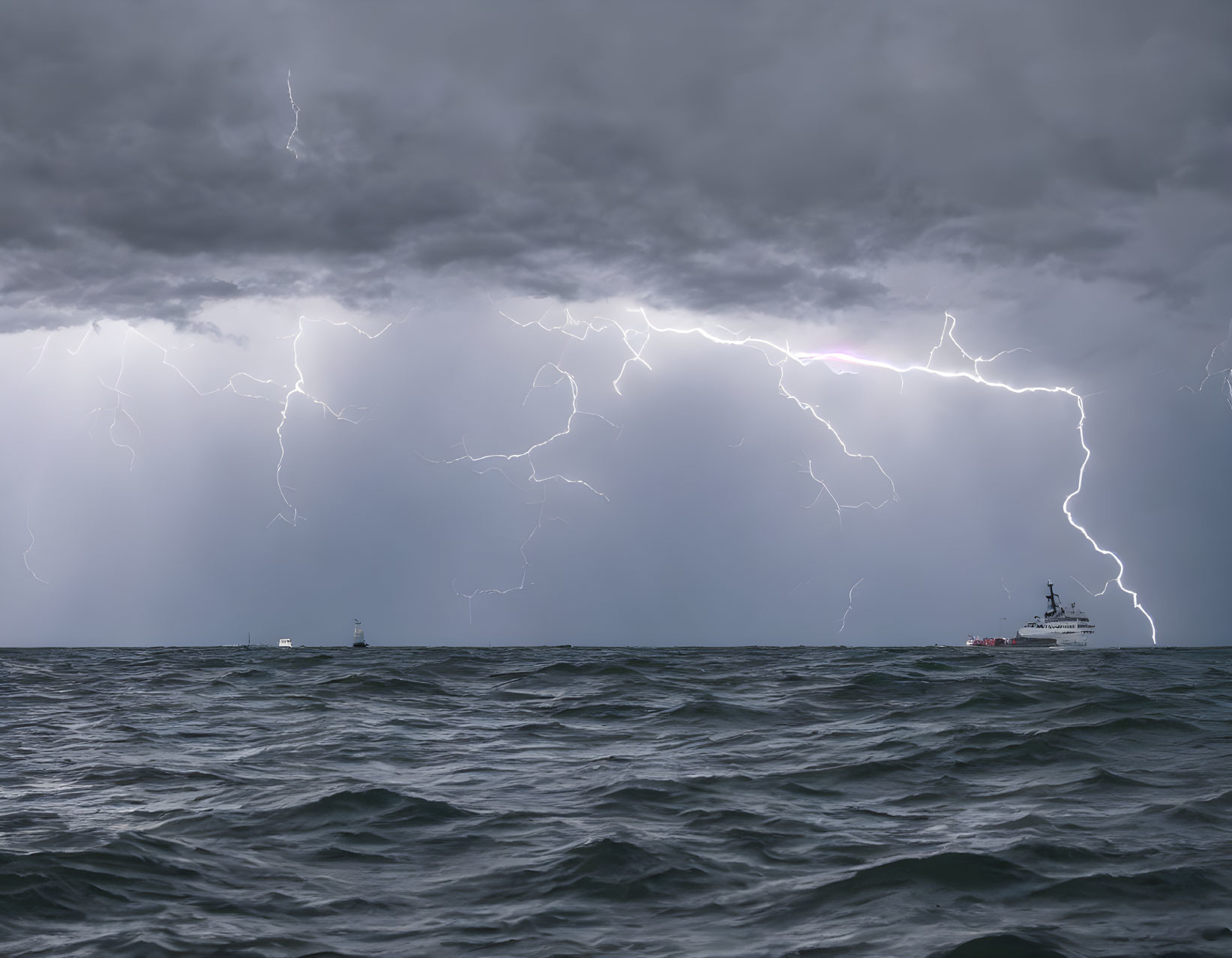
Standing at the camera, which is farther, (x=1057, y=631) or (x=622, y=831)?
(x=1057, y=631)

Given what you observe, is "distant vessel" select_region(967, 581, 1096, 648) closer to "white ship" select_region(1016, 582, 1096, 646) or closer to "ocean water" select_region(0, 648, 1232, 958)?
"white ship" select_region(1016, 582, 1096, 646)

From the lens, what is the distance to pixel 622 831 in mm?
9484

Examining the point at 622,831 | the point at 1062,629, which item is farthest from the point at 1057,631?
the point at 622,831

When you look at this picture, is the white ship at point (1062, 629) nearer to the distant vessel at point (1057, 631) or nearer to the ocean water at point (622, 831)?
the distant vessel at point (1057, 631)

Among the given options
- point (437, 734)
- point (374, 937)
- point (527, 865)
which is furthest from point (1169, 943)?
point (437, 734)

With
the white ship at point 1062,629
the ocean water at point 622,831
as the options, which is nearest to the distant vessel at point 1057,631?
the white ship at point 1062,629

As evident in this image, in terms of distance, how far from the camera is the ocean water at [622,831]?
7020 millimetres

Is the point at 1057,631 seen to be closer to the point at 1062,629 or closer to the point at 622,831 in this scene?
the point at 1062,629

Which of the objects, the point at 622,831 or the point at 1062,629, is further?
the point at 1062,629

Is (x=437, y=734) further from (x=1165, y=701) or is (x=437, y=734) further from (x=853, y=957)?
(x=1165, y=701)

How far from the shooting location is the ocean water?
702 cm

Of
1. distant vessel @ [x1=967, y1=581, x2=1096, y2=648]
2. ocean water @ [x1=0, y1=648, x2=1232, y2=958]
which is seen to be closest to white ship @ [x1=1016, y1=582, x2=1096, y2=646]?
distant vessel @ [x1=967, y1=581, x2=1096, y2=648]

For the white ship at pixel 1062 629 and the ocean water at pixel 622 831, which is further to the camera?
the white ship at pixel 1062 629

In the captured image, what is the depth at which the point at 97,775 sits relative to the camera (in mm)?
12500
